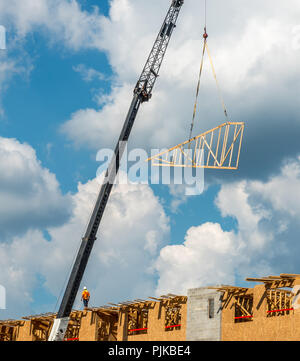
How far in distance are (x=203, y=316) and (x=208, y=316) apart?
1.25ft

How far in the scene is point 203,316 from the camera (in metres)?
35.5

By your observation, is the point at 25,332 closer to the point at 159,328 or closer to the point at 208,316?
the point at 159,328

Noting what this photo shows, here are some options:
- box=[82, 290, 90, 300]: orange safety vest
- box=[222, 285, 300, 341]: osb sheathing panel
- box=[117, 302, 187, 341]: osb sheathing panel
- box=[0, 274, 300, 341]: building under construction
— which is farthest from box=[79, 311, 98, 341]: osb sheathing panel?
box=[222, 285, 300, 341]: osb sheathing panel

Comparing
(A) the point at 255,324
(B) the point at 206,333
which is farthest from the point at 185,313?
(A) the point at 255,324

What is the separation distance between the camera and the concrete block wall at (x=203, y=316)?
114 ft

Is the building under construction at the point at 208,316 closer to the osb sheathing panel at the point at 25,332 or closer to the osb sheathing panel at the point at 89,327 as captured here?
the osb sheathing panel at the point at 89,327

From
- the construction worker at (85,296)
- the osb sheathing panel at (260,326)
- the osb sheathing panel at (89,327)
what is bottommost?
the osb sheathing panel at (260,326)

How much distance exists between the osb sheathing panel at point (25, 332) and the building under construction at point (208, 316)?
2.28 metres

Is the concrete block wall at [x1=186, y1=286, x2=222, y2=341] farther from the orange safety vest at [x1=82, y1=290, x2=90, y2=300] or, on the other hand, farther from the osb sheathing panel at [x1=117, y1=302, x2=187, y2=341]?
the orange safety vest at [x1=82, y1=290, x2=90, y2=300]

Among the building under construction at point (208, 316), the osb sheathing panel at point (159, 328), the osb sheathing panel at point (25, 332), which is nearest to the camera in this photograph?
the building under construction at point (208, 316)

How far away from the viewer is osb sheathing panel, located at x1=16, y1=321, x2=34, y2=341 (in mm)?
47938

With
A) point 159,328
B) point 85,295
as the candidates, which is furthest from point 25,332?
point 159,328

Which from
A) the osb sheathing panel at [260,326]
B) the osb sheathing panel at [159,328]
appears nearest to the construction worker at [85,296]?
the osb sheathing panel at [159,328]
